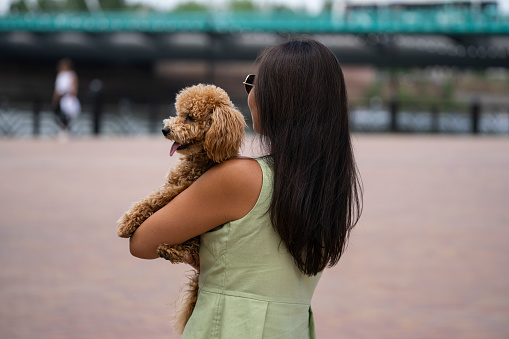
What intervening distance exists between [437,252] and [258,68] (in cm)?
615

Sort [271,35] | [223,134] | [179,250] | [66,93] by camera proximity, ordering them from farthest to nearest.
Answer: [271,35] < [66,93] < [179,250] < [223,134]

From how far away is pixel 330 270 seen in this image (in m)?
6.89

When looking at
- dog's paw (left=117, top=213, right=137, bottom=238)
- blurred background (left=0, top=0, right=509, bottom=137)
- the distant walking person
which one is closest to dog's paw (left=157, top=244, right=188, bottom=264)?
dog's paw (left=117, top=213, right=137, bottom=238)

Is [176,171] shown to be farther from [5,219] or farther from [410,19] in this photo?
[410,19]

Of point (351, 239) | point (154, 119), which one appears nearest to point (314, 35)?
point (154, 119)

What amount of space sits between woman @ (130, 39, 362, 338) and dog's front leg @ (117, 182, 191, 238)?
33 mm

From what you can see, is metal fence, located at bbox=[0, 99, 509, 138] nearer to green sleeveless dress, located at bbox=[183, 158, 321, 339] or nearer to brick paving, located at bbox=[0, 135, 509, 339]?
brick paving, located at bbox=[0, 135, 509, 339]

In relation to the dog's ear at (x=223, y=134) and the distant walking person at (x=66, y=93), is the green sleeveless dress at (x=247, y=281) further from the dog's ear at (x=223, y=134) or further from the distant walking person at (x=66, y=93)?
the distant walking person at (x=66, y=93)

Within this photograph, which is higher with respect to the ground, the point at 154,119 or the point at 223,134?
the point at 223,134

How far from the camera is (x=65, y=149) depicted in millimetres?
20031

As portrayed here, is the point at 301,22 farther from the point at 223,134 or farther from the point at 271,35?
the point at 223,134

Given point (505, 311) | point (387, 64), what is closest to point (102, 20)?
point (387, 64)

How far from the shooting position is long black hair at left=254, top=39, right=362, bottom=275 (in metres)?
1.87

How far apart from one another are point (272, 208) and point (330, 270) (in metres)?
5.15
